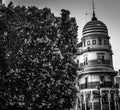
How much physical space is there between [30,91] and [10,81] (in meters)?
1.64

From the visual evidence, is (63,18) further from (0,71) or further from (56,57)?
(0,71)

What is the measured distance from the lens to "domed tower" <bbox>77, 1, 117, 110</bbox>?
164 ft

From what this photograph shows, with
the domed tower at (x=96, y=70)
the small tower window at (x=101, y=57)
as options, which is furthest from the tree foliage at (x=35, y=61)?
the small tower window at (x=101, y=57)

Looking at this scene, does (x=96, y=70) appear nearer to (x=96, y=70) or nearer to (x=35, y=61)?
(x=96, y=70)

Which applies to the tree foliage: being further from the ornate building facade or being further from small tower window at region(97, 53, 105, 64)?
small tower window at region(97, 53, 105, 64)

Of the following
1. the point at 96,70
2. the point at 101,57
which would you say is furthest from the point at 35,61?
the point at 101,57

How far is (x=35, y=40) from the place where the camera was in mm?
24141

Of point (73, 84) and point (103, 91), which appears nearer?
point (73, 84)

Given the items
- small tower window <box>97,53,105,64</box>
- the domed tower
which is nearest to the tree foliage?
the domed tower

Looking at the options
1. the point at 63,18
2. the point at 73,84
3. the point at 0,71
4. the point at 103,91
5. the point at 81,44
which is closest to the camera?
the point at 0,71

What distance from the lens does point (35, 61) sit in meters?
23.1

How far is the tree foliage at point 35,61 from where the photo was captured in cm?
2241

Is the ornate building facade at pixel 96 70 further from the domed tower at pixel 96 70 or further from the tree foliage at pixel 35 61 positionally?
the tree foliage at pixel 35 61

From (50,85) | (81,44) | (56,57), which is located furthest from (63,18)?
(81,44)
